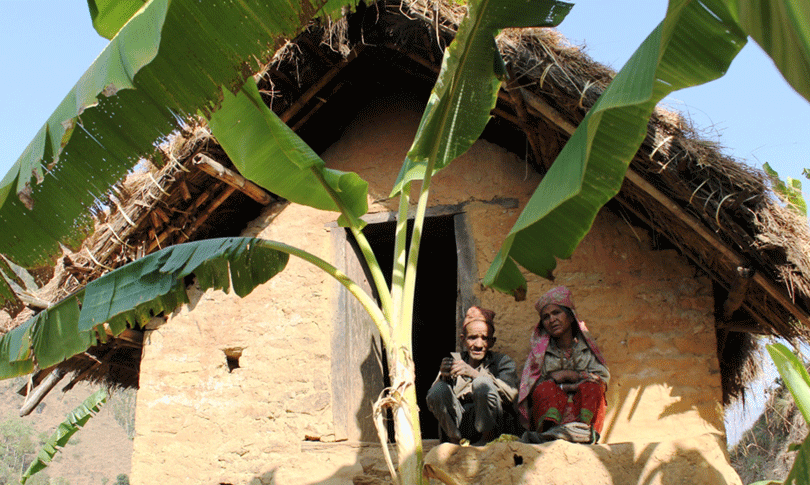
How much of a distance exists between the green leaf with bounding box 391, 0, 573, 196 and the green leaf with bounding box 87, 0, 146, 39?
1298 millimetres

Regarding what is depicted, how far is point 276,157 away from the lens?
351 centimetres

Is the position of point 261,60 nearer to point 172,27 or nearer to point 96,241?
point 172,27

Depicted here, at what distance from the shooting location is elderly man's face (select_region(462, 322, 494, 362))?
4.13 m

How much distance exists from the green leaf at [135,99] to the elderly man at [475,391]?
2.01m

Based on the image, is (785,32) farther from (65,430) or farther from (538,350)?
(65,430)

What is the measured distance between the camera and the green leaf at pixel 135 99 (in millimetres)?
2449

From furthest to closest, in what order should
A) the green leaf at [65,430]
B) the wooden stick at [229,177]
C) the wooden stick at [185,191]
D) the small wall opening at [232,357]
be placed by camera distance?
the green leaf at [65,430], the small wall opening at [232,357], the wooden stick at [185,191], the wooden stick at [229,177]

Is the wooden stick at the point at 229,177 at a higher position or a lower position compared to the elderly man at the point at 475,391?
higher

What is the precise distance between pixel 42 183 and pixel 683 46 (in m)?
2.27

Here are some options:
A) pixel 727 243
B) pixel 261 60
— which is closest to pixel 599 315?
pixel 727 243

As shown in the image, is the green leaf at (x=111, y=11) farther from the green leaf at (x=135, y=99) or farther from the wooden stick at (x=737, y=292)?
the wooden stick at (x=737, y=292)

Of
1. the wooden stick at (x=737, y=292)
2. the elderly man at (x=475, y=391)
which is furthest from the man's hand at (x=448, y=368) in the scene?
the wooden stick at (x=737, y=292)

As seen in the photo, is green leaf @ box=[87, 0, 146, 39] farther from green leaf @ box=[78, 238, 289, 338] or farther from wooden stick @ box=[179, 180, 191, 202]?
wooden stick @ box=[179, 180, 191, 202]

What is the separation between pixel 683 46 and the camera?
2.49m
